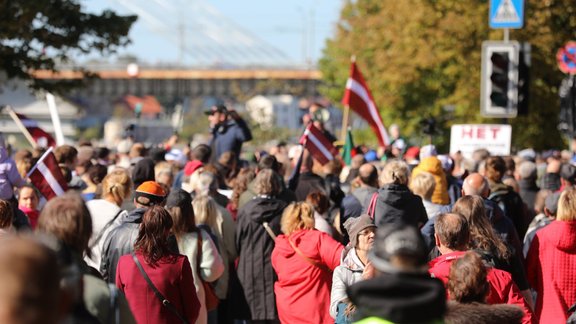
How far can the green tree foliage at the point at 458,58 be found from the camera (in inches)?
1304

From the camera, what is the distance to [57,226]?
16.4 feet

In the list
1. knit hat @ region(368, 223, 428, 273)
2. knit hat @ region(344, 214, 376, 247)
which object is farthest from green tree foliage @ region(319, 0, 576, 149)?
knit hat @ region(368, 223, 428, 273)

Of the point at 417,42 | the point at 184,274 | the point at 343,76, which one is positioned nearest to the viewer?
the point at 184,274

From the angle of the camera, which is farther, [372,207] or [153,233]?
[372,207]

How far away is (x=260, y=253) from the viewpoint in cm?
1071

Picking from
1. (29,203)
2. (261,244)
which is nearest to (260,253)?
(261,244)

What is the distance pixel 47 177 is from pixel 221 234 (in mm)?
1592

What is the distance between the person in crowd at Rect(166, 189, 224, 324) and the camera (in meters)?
8.72

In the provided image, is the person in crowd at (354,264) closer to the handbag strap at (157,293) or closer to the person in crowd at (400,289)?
the handbag strap at (157,293)

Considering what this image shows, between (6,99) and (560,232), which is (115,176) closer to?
(560,232)

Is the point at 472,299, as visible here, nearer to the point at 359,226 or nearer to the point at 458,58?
the point at 359,226

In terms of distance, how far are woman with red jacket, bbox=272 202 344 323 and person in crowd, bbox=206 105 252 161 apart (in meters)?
8.10

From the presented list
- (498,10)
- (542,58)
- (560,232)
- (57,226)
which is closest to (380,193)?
(560,232)

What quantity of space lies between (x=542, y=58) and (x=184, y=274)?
88.7ft
